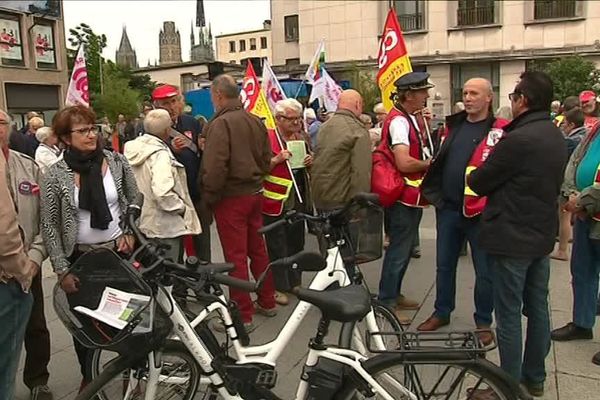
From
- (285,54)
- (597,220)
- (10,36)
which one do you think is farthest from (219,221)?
(285,54)

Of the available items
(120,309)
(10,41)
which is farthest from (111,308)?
(10,41)

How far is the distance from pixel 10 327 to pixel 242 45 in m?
95.2

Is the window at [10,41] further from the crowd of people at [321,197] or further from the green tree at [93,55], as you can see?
the crowd of people at [321,197]

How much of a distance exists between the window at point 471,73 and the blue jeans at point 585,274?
25.6 meters

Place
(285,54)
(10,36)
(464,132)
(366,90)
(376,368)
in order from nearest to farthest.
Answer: (376,368), (464,132), (366,90), (10,36), (285,54)

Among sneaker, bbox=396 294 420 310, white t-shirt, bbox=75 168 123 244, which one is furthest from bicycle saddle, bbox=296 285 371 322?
sneaker, bbox=396 294 420 310

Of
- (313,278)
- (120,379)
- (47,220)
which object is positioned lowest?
(120,379)

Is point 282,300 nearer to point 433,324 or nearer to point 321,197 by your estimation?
point 321,197

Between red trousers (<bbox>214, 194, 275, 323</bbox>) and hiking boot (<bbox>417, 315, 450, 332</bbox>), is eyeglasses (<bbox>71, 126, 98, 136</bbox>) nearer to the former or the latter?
red trousers (<bbox>214, 194, 275, 323</bbox>)

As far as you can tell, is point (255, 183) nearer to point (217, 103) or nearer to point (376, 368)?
point (217, 103)

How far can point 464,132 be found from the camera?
172 inches

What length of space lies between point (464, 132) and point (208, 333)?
8.14 feet

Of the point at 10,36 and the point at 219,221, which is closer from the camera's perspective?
the point at 219,221

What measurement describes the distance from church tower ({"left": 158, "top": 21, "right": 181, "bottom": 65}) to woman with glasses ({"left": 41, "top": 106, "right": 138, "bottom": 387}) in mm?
121030
